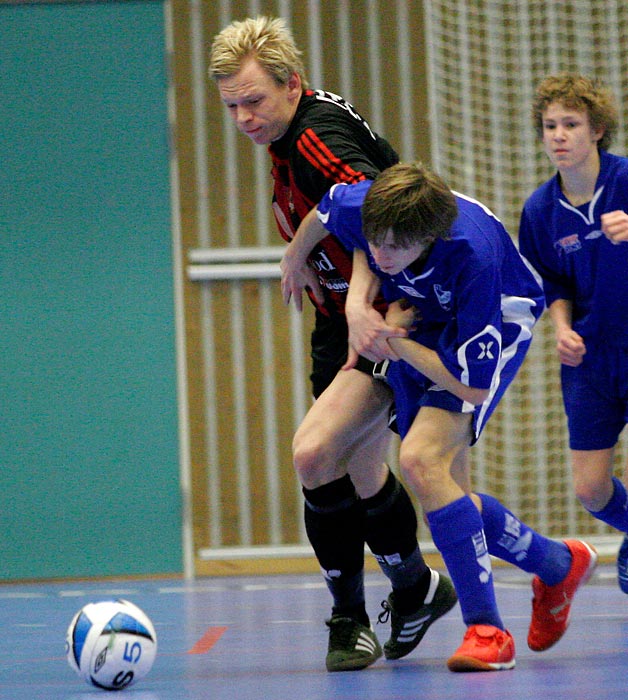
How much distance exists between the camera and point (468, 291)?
280 cm

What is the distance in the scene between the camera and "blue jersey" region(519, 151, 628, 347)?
12.1 feet

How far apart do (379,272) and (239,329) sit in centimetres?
342

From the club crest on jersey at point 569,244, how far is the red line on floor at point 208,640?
1.64m

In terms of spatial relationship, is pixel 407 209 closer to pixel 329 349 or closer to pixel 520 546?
pixel 329 349

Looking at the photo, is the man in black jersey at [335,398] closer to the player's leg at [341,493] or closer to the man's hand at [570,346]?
the player's leg at [341,493]

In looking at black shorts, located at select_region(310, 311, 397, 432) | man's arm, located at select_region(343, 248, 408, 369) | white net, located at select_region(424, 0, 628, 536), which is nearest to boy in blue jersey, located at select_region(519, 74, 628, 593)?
black shorts, located at select_region(310, 311, 397, 432)

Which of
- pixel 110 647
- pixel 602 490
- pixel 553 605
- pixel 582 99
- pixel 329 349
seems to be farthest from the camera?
pixel 602 490

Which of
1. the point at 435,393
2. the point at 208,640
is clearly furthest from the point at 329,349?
the point at 208,640

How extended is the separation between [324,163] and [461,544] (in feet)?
3.30

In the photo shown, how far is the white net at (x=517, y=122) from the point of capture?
6.25 meters

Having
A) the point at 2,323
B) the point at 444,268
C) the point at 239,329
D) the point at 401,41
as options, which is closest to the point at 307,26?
the point at 401,41

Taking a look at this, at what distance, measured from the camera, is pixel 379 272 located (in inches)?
118

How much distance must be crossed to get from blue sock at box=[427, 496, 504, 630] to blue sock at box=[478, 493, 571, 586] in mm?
307

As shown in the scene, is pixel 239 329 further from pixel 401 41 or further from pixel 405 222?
pixel 405 222
